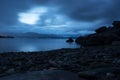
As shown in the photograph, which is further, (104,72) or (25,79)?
(104,72)

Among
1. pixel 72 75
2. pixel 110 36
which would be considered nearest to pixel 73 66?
pixel 72 75

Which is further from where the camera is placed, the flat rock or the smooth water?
the smooth water

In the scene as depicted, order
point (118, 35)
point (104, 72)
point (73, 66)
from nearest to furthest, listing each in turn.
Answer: point (104, 72) → point (73, 66) → point (118, 35)

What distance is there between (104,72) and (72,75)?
111cm

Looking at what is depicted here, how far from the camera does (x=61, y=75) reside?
8.09 m

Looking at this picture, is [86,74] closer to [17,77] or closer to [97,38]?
[17,77]

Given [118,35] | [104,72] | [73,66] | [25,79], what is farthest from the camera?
[118,35]

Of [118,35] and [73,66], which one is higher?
[118,35]

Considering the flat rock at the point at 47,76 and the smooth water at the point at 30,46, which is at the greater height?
the smooth water at the point at 30,46

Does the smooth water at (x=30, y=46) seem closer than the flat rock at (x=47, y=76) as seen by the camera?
No

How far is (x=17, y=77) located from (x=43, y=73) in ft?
2.94

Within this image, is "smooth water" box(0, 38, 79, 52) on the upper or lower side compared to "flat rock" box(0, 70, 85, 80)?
upper

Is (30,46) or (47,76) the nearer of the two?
(47,76)

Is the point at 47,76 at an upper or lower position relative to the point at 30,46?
lower
